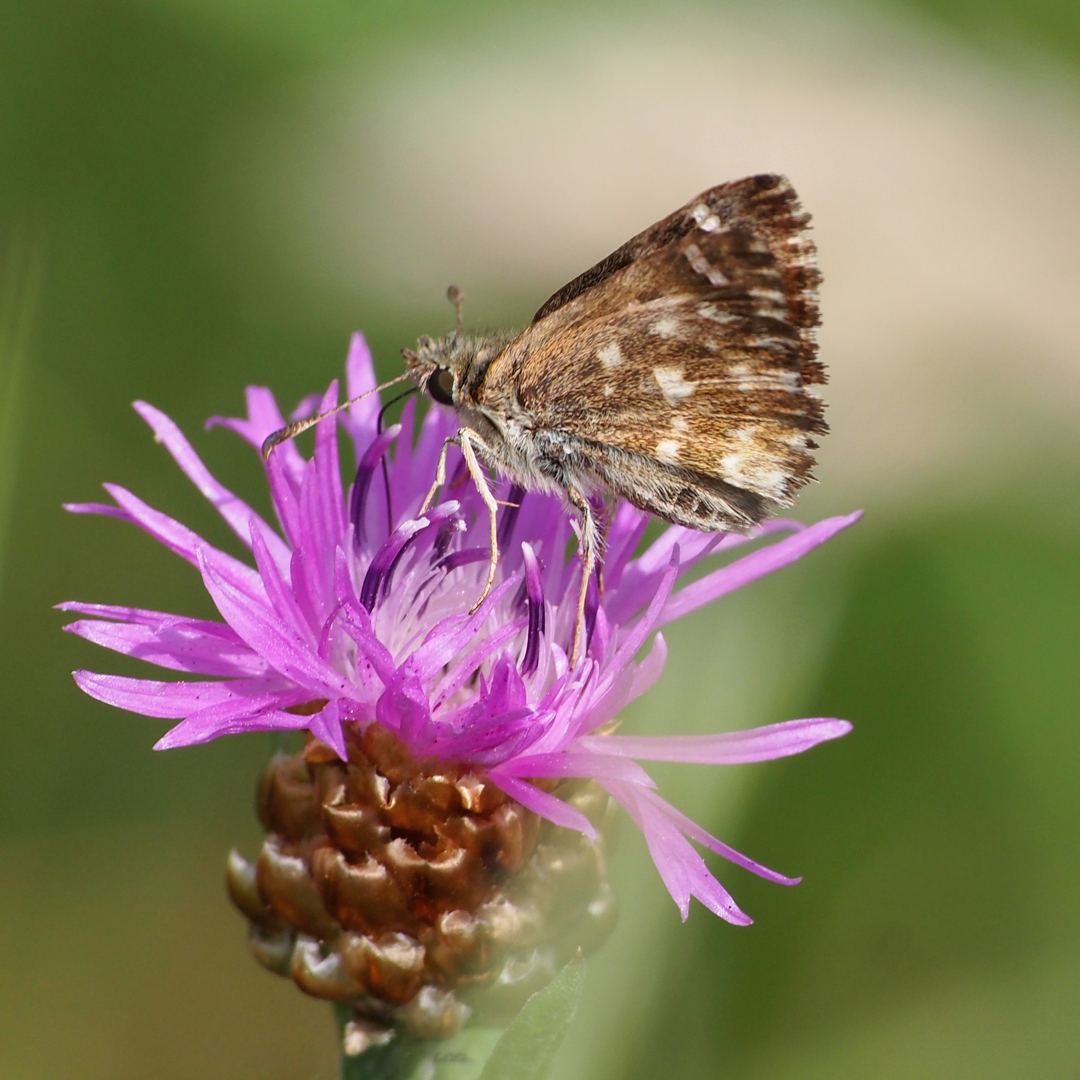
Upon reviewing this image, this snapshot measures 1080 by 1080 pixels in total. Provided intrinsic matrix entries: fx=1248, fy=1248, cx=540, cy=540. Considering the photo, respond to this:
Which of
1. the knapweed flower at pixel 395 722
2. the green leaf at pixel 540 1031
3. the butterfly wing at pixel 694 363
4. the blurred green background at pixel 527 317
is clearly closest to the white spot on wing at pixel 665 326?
the butterfly wing at pixel 694 363

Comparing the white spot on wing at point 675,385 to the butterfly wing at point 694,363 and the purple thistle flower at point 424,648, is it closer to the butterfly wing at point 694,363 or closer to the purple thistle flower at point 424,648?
the butterfly wing at point 694,363

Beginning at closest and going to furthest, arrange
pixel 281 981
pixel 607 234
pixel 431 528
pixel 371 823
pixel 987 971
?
pixel 371 823 < pixel 431 528 < pixel 987 971 < pixel 281 981 < pixel 607 234

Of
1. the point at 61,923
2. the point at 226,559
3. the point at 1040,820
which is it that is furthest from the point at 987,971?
the point at 61,923

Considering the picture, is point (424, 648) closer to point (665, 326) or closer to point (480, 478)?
point (480, 478)

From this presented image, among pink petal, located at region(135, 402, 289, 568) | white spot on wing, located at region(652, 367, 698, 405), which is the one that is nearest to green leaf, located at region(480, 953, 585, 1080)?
pink petal, located at region(135, 402, 289, 568)

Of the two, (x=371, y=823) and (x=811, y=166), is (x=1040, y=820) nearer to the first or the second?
(x=371, y=823)

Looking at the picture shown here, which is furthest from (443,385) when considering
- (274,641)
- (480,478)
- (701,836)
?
(701,836)

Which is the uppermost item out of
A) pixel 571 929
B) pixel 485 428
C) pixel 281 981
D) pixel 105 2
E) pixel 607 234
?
pixel 105 2
